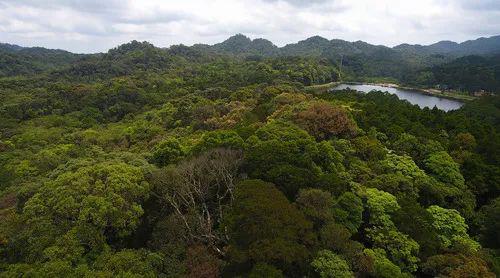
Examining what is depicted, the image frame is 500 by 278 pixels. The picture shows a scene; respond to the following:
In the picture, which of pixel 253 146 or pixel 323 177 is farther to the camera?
pixel 253 146

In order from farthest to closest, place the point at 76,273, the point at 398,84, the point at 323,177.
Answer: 1. the point at 398,84
2. the point at 323,177
3. the point at 76,273

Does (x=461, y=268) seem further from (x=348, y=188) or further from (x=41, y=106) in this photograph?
(x=41, y=106)

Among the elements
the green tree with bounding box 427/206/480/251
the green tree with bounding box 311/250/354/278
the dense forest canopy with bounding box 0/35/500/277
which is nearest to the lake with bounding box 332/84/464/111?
the dense forest canopy with bounding box 0/35/500/277

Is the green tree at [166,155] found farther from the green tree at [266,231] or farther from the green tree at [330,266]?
the green tree at [330,266]

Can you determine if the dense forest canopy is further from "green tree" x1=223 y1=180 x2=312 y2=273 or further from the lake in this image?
the lake

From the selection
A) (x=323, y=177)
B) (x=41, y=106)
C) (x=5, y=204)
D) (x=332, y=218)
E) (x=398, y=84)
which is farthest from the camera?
A: (x=398, y=84)

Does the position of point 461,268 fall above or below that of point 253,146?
below

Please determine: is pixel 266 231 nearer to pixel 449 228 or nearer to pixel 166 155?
pixel 449 228

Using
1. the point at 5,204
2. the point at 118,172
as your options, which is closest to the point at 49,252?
the point at 118,172

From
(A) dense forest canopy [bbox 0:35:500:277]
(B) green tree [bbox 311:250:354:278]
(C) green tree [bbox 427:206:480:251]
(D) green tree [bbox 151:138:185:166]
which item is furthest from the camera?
(D) green tree [bbox 151:138:185:166]

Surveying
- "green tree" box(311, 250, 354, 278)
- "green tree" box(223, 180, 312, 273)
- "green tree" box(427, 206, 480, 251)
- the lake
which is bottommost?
the lake
